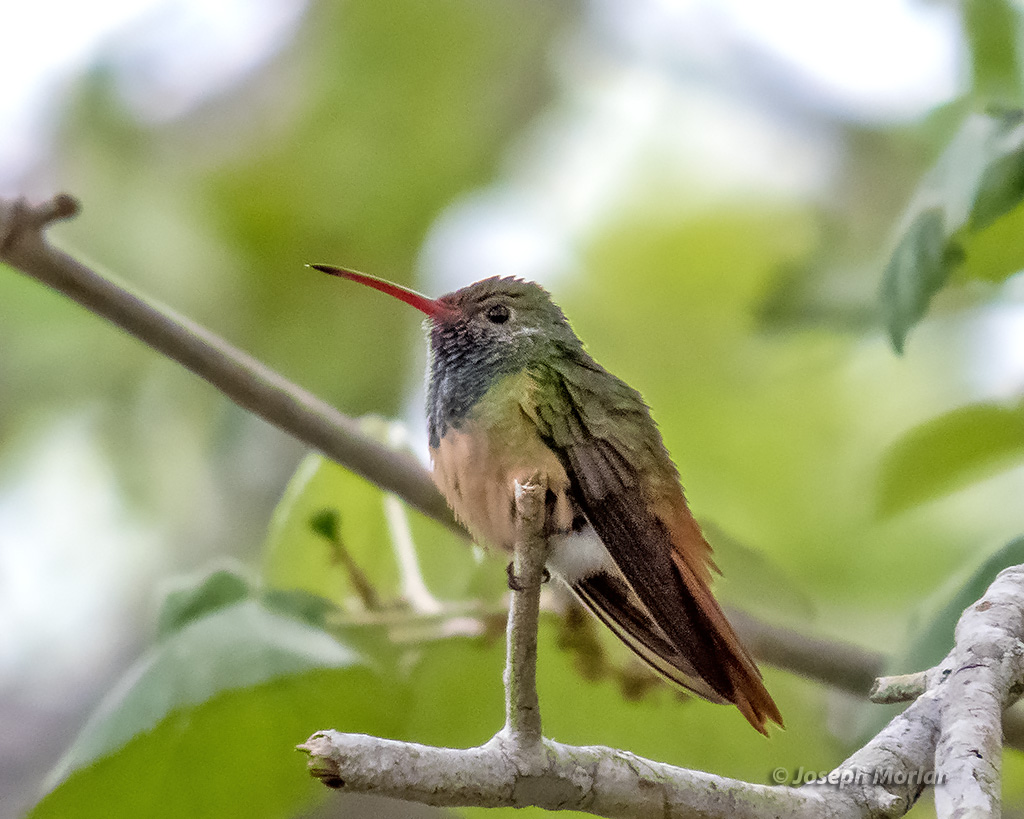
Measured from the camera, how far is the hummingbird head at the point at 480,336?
688mm

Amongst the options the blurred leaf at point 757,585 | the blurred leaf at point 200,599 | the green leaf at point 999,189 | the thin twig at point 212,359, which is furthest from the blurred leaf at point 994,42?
the blurred leaf at point 200,599

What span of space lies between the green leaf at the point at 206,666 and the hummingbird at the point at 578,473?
35cm

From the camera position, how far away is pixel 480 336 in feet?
2.36

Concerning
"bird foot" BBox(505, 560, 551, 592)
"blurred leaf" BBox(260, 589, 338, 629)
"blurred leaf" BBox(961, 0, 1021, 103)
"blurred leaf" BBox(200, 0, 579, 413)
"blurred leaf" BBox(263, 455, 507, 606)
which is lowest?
"bird foot" BBox(505, 560, 551, 592)

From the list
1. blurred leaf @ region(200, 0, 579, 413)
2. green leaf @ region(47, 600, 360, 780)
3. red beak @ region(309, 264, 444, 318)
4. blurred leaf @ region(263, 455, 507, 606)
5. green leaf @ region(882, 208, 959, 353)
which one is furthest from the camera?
blurred leaf @ region(200, 0, 579, 413)

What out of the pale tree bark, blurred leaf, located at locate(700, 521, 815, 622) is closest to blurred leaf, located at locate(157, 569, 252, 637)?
blurred leaf, located at locate(700, 521, 815, 622)

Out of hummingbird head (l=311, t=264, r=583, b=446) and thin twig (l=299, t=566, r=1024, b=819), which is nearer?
thin twig (l=299, t=566, r=1024, b=819)

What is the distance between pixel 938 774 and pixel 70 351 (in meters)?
1.98

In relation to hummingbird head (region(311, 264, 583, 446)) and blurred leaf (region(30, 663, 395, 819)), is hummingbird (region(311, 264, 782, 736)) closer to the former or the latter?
hummingbird head (region(311, 264, 583, 446))

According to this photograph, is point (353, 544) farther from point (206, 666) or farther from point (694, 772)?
point (694, 772)

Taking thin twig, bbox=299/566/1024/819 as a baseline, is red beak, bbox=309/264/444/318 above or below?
above

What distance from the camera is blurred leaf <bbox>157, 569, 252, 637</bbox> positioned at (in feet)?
3.82

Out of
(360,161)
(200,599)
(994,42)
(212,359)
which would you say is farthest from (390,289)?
(360,161)

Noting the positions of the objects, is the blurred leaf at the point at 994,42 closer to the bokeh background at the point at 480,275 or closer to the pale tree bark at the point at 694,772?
the bokeh background at the point at 480,275
